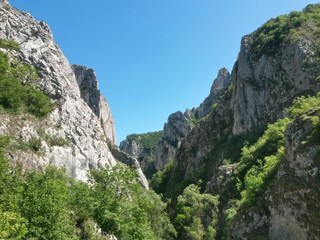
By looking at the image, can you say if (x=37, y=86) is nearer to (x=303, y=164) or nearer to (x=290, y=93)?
(x=303, y=164)

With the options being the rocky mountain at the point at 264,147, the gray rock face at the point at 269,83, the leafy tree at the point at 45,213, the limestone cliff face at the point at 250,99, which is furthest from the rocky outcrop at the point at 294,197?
the gray rock face at the point at 269,83

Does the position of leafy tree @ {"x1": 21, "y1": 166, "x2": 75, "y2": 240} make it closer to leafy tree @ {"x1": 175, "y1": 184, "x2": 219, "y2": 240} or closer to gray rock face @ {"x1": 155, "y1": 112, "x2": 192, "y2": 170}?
leafy tree @ {"x1": 175, "y1": 184, "x2": 219, "y2": 240}

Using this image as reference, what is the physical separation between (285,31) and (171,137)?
7284 centimetres

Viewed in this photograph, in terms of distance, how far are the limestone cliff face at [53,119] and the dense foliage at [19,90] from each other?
1822 millimetres

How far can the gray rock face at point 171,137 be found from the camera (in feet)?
509

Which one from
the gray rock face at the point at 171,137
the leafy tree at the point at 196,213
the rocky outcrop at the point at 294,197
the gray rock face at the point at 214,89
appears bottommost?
the rocky outcrop at the point at 294,197

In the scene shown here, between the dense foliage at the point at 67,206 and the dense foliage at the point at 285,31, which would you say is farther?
the dense foliage at the point at 285,31

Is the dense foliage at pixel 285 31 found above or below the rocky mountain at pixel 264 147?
above

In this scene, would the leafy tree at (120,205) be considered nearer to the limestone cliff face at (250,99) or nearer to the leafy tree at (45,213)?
the leafy tree at (45,213)

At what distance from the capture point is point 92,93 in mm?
128250

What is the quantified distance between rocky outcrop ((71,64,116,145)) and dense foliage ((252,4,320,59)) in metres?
54.1

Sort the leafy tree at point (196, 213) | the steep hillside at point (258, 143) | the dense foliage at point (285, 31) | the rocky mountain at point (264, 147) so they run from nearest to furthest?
the rocky mountain at point (264, 147), the steep hillside at point (258, 143), the leafy tree at point (196, 213), the dense foliage at point (285, 31)

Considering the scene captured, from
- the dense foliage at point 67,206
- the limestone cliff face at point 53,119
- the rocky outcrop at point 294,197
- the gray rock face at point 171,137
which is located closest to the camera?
the dense foliage at point 67,206

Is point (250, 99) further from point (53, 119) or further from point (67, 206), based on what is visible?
point (67, 206)
